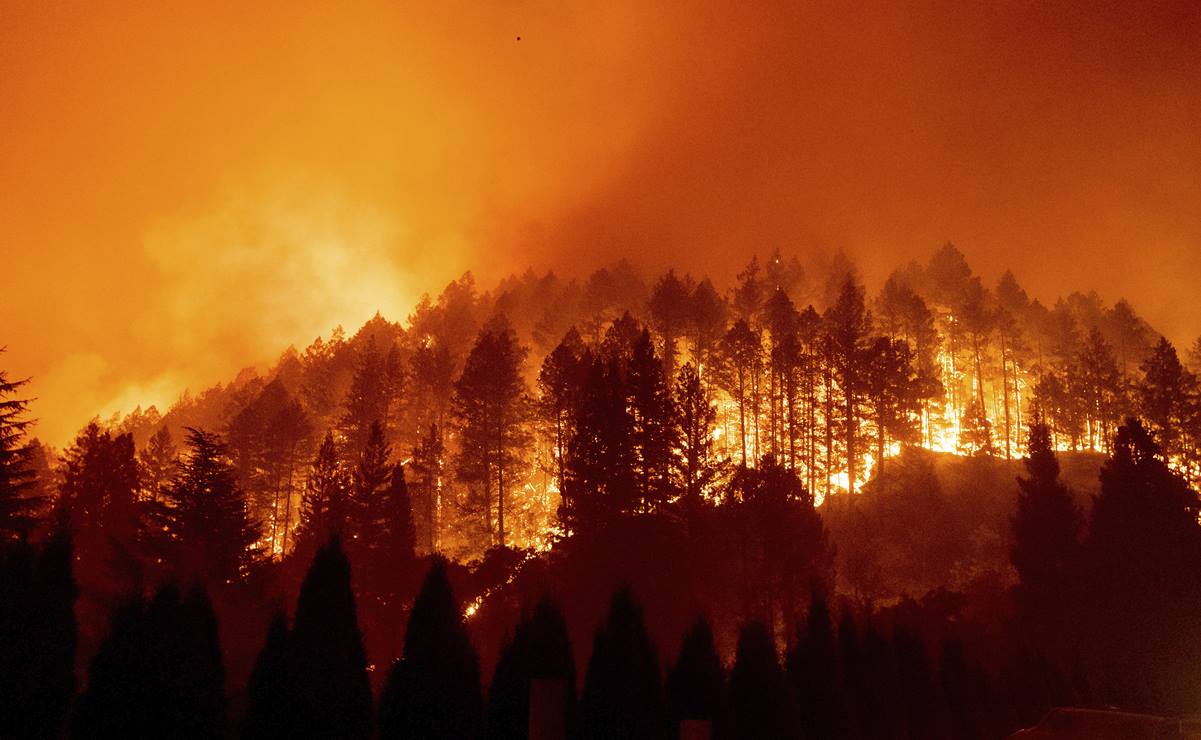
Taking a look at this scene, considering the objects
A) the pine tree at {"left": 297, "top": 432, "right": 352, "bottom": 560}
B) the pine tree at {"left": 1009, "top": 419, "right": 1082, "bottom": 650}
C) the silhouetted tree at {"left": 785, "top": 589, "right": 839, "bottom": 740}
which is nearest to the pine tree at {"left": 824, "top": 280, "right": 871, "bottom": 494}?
the pine tree at {"left": 1009, "top": 419, "right": 1082, "bottom": 650}

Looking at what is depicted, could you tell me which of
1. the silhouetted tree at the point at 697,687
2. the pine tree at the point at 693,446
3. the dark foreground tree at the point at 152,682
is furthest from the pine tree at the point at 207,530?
the dark foreground tree at the point at 152,682

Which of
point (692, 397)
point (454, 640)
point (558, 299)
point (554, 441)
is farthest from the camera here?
point (558, 299)

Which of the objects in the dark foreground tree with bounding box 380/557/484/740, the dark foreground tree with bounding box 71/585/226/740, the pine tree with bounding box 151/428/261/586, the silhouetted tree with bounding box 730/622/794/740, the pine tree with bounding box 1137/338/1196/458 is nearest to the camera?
the dark foreground tree with bounding box 71/585/226/740

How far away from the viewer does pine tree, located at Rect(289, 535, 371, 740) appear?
12.3m

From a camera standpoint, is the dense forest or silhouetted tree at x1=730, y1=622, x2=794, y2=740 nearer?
the dense forest

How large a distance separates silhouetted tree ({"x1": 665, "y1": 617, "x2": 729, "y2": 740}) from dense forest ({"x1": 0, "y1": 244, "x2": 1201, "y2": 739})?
0.07 metres

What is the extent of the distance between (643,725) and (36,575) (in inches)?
413

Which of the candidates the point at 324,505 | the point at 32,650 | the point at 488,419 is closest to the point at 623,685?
the point at 32,650

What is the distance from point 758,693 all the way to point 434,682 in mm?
8814

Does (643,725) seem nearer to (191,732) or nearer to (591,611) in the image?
(191,732)

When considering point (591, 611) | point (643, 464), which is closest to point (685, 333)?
point (643, 464)

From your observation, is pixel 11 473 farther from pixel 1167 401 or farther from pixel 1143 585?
pixel 1167 401

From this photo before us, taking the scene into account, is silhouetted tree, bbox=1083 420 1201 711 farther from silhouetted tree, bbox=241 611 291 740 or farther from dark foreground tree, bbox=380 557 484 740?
silhouetted tree, bbox=241 611 291 740

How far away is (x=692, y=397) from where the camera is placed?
39.8 meters
